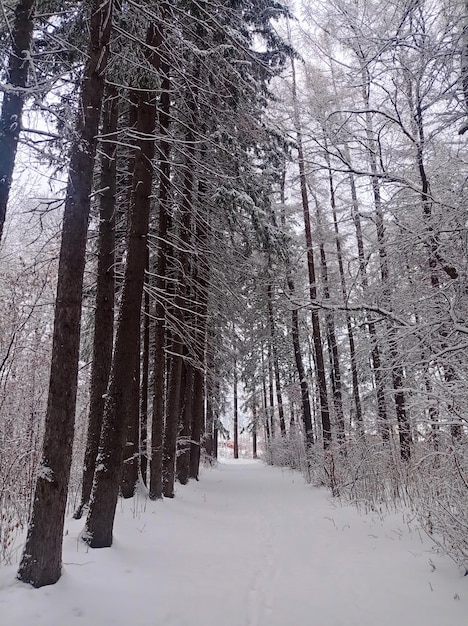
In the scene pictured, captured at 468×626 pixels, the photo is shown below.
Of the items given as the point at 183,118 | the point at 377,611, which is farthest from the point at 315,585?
the point at 183,118

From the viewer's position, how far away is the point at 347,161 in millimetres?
6223

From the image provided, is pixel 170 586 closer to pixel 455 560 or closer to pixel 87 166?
pixel 455 560

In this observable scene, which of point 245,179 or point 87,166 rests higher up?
point 245,179

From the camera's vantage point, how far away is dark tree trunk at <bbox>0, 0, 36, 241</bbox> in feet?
12.6

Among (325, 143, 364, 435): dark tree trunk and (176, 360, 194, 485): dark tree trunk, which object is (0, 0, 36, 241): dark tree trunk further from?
(176, 360, 194, 485): dark tree trunk

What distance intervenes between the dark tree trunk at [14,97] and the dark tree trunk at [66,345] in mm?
554

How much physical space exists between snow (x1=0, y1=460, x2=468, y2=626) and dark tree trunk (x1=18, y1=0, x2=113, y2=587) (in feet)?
1.04

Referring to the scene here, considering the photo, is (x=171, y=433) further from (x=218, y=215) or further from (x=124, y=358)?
(x=218, y=215)

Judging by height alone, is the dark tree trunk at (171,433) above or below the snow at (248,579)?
above

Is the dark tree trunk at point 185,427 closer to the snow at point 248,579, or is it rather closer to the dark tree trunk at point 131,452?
the dark tree trunk at point 131,452

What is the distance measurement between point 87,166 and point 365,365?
5.17 meters

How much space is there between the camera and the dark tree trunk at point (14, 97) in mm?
3838

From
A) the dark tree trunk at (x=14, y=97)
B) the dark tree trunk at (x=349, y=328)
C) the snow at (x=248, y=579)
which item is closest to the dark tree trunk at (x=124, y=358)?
the snow at (x=248, y=579)

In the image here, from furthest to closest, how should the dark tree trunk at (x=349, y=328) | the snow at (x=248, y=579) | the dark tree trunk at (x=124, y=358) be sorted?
the dark tree trunk at (x=349, y=328) < the dark tree trunk at (x=124, y=358) < the snow at (x=248, y=579)
